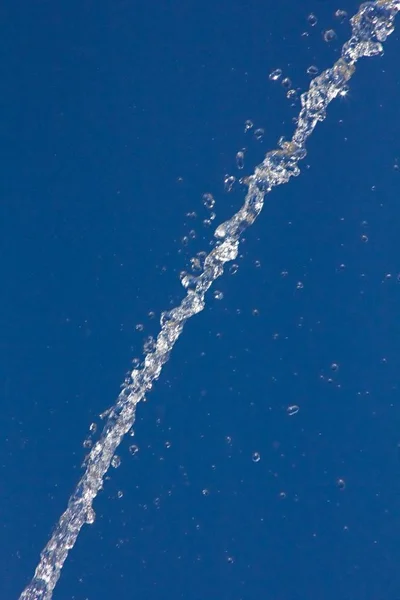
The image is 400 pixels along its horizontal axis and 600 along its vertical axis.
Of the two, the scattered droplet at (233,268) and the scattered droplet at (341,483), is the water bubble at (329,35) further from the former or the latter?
the scattered droplet at (341,483)

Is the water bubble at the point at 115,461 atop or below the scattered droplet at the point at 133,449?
below

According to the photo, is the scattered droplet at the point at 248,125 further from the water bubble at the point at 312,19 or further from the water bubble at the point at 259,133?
the water bubble at the point at 312,19

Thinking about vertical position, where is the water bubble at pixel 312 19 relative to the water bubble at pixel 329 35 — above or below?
above

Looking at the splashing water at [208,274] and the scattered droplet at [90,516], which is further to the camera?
the scattered droplet at [90,516]

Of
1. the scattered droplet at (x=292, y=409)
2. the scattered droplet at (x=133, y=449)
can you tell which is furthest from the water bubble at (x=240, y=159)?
the scattered droplet at (x=133, y=449)

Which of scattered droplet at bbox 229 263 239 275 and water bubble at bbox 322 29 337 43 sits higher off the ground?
water bubble at bbox 322 29 337 43

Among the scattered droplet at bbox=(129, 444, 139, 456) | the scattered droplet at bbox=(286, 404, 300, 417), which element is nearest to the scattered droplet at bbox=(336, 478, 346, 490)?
the scattered droplet at bbox=(286, 404, 300, 417)

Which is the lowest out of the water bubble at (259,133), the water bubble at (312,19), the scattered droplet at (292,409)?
the scattered droplet at (292,409)

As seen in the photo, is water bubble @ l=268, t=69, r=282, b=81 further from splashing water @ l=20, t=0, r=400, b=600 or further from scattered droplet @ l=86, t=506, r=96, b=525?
scattered droplet @ l=86, t=506, r=96, b=525

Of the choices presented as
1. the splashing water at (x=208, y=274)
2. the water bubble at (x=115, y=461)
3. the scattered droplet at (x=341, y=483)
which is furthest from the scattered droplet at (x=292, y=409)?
the water bubble at (x=115, y=461)

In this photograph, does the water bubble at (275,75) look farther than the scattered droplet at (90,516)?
No
